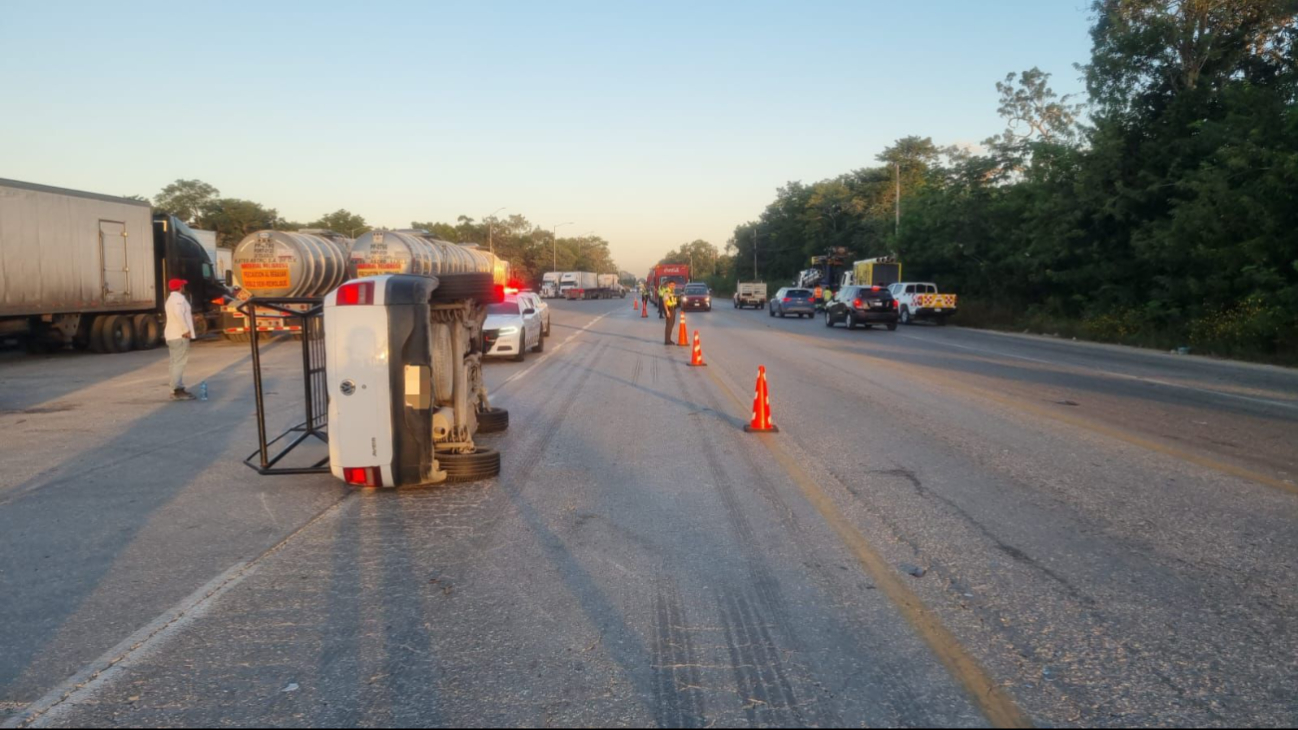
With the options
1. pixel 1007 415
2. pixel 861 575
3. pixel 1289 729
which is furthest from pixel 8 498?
pixel 1007 415

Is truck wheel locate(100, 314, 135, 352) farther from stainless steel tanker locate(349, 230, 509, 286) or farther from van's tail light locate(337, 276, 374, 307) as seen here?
van's tail light locate(337, 276, 374, 307)

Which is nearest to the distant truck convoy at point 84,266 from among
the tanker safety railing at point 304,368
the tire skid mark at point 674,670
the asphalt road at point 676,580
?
the asphalt road at point 676,580

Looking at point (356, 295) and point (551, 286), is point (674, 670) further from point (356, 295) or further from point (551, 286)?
point (551, 286)

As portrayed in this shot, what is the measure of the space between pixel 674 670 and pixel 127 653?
9.01 ft

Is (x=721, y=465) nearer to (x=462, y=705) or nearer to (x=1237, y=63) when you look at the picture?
(x=462, y=705)

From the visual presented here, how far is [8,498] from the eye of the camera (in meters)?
8.33

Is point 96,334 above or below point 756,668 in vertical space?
above

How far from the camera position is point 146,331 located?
24781 mm

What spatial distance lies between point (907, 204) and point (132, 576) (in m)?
53.8

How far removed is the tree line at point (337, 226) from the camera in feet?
247

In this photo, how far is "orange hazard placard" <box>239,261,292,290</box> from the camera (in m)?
26.7

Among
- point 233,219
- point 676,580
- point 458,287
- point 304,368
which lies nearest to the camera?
point 676,580

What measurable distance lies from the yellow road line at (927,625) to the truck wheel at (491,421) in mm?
4456

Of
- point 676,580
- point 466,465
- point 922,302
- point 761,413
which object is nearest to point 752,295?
point 922,302
